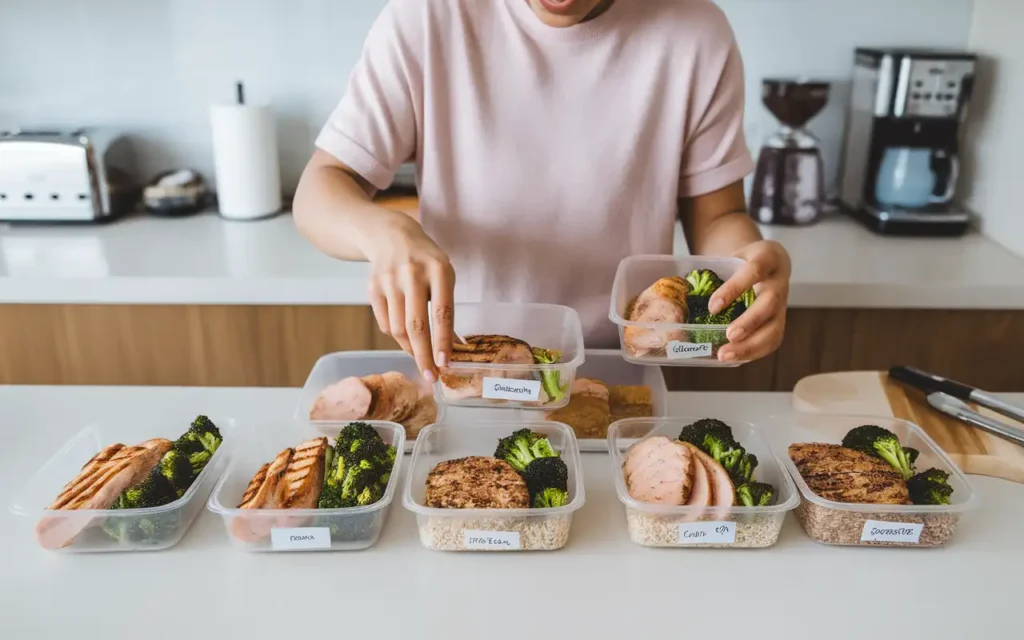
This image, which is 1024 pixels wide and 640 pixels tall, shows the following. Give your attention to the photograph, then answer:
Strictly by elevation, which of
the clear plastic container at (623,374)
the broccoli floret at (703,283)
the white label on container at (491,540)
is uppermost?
the broccoli floret at (703,283)

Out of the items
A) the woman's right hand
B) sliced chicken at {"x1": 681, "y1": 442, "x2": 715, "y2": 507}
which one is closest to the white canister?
the woman's right hand

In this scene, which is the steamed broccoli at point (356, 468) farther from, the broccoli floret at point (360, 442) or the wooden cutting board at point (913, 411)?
the wooden cutting board at point (913, 411)

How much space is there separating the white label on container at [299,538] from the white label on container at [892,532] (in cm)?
62

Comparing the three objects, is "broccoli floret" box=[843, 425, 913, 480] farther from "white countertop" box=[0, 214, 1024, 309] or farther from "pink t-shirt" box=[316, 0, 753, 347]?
"white countertop" box=[0, 214, 1024, 309]

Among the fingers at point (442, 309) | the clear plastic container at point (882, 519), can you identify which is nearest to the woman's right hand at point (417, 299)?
the fingers at point (442, 309)

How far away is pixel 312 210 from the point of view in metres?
1.29

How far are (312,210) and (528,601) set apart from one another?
0.68 metres

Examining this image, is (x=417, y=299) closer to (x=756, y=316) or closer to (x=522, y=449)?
(x=522, y=449)

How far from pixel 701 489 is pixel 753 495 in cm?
6

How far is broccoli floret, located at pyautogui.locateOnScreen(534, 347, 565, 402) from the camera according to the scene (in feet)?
3.45

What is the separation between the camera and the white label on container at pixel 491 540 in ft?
3.12

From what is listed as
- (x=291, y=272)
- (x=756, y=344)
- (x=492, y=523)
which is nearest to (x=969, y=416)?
(x=756, y=344)

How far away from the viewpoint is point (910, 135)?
2.23 m

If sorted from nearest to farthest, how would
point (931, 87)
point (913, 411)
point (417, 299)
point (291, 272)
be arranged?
1. point (417, 299)
2. point (913, 411)
3. point (291, 272)
4. point (931, 87)
